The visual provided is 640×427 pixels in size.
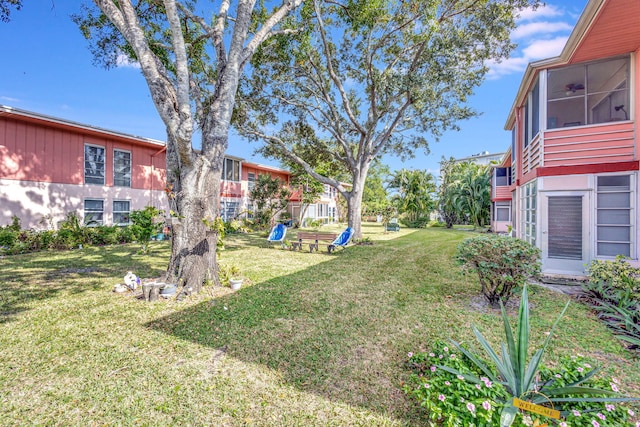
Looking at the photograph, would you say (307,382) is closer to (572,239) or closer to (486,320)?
(486,320)

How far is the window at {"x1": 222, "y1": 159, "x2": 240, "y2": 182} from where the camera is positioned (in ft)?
66.1

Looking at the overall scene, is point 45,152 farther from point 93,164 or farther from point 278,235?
point 278,235

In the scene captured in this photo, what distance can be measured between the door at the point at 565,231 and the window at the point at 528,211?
506 millimetres

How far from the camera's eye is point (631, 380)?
298cm

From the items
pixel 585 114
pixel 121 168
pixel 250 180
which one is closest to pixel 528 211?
pixel 585 114

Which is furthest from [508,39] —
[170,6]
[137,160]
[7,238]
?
[7,238]

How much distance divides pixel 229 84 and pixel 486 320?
276 inches

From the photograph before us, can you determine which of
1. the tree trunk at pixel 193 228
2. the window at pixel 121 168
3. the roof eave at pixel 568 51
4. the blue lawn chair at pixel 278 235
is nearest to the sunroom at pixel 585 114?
the roof eave at pixel 568 51

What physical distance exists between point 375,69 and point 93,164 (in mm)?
14342

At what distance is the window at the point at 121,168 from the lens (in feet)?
46.3

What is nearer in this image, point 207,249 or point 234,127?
point 207,249

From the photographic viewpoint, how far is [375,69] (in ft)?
41.5

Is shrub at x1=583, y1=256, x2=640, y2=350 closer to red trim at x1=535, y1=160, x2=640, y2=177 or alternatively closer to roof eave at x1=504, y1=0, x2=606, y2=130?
red trim at x1=535, y1=160, x2=640, y2=177

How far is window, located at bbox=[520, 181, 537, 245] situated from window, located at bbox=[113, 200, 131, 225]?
681 inches
